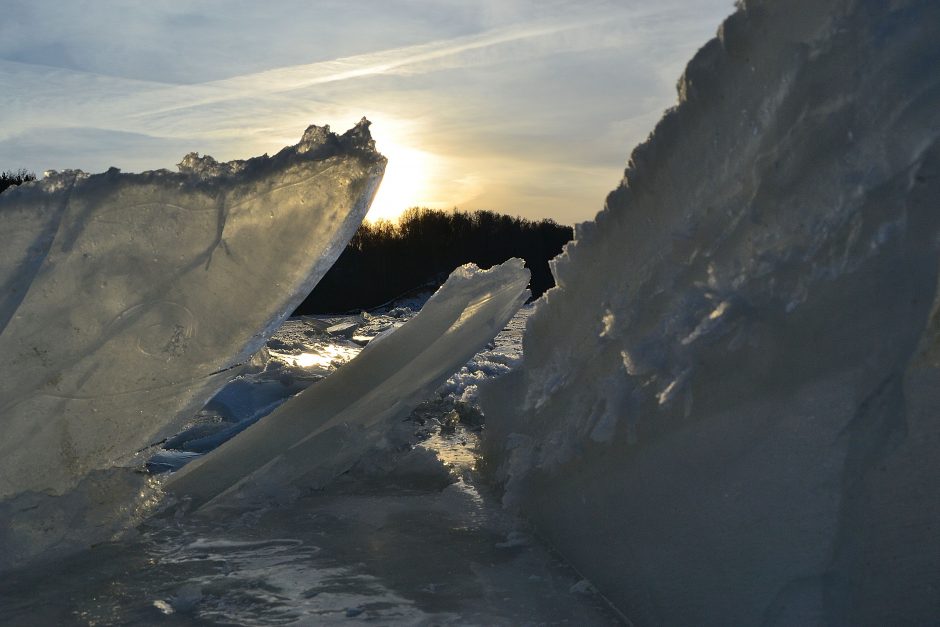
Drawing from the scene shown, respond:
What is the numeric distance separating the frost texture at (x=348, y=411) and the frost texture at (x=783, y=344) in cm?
77

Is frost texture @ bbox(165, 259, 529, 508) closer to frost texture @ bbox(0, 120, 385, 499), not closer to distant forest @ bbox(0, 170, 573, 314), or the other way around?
frost texture @ bbox(0, 120, 385, 499)

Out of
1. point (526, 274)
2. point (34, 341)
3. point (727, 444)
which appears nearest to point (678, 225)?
point (727, 444)

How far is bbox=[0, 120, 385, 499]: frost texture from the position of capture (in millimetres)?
2281

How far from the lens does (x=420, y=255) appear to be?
24484 millimetres

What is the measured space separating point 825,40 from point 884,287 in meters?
0.50

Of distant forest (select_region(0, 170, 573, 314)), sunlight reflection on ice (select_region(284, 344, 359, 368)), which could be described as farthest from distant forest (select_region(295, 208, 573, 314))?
sunlight reflection on ice (select_region(284, 344, 359, 368))

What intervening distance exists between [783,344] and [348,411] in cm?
149

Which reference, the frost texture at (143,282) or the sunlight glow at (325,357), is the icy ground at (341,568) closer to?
the frost texture at (143,282)

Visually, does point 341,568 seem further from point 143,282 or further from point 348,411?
point 143,282

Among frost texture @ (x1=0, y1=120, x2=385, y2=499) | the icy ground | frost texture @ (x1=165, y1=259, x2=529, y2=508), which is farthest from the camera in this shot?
frost texture @ (x1=165, y1=259, x2=529, y2=508)

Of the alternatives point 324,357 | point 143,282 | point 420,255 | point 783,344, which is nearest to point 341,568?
point 143,282

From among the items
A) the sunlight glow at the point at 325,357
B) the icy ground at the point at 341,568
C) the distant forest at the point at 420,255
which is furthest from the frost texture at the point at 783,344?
the distant forest at the point at 420,255

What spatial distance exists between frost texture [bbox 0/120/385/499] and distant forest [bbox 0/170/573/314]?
1643 centimetres

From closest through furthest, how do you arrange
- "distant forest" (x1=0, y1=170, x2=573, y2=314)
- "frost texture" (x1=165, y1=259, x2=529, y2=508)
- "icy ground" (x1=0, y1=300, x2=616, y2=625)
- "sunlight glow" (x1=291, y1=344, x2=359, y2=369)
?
1. "icy ground" (x1=0, y1=300, x2=616, y2=625)
2. "frost texture" (x1=165, y1=259, x2=529, y2=508)
3. "sunlight glow" (x1=291, y1=344, x2=359, y2=369)
4. "distant forest" (x1=0, y1=170, x2=573, y2=314)
